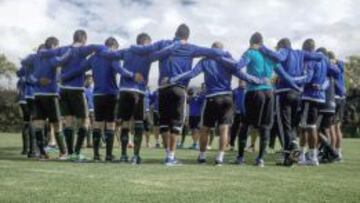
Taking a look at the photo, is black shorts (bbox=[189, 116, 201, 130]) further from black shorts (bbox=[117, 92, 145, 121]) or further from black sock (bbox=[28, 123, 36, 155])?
black shorts (bbox=[117, 92, 145, 121])

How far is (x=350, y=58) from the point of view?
106 metres

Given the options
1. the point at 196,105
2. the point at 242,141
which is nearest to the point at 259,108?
the point at 242,141

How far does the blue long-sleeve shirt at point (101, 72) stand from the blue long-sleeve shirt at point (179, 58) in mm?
900

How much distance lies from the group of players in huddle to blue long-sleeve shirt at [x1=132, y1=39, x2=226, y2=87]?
0.02 meters

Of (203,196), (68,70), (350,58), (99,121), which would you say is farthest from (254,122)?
(350,58)

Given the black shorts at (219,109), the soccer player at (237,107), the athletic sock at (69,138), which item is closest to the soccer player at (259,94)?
the black shorts at (219,109)

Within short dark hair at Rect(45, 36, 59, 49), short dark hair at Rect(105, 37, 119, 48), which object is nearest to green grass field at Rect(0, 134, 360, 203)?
short dark hair at Rect(105, 37, 119, 48)

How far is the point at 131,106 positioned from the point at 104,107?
56 cm

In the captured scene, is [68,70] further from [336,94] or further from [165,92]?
[336,94]

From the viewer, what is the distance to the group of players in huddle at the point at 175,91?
1034 centimetres

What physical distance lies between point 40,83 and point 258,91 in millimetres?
4142

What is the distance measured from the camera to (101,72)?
36.1 feet

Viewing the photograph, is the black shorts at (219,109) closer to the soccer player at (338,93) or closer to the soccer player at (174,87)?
the soccer player at (174,87)

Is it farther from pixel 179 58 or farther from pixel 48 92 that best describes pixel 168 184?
pixel 48 92
